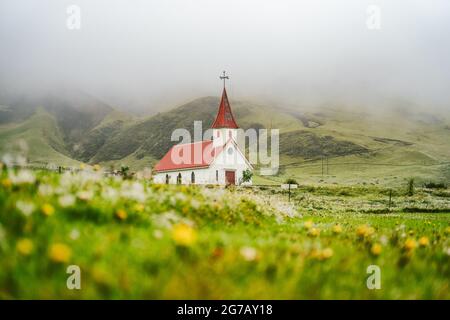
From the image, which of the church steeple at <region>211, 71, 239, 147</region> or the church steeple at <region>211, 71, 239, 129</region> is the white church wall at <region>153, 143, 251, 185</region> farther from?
the church steeple at <region>211, 71, 239, 129</region>

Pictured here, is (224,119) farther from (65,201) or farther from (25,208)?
(25,208)

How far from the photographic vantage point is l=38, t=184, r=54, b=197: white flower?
656 cm

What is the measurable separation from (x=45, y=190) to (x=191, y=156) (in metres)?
68.9

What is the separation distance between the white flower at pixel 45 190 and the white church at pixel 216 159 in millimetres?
61628

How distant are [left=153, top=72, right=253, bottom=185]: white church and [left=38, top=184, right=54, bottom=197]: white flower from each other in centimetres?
6163

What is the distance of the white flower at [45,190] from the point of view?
656 centimetres

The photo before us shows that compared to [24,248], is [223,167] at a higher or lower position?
lower

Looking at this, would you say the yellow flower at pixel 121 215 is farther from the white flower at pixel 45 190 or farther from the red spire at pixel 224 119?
the red spire at pixel 224 119

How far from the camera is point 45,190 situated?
6660 mm

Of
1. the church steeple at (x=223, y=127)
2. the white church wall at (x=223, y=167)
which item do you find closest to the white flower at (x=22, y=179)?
the white church wall at (x=223, y=167)

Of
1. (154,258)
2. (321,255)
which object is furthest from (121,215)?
(321,255)

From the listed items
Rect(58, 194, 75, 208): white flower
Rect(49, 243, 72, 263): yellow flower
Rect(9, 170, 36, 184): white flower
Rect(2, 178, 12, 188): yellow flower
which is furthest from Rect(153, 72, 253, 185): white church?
Rect(49, 243, 72, 263): yellow flower
